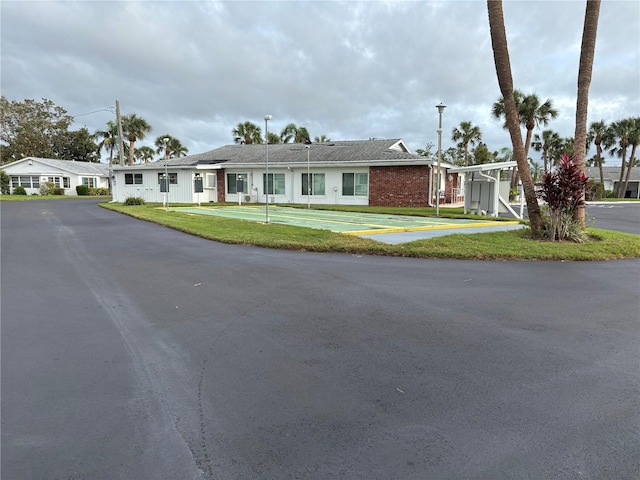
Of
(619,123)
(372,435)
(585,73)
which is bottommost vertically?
(372,435)

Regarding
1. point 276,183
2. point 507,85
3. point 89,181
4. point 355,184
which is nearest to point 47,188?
point 89,181

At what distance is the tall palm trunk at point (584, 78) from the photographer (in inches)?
416

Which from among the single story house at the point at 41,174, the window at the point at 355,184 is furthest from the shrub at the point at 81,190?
the window at the point at 355,184

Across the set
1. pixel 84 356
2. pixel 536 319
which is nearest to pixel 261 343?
pixel 84 356

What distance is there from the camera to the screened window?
2852 cm

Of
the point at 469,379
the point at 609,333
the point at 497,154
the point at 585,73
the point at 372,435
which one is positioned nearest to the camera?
the point at 372,435

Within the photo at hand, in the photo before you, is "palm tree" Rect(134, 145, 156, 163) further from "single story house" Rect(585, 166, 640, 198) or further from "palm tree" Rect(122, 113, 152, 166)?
"single story house" Rect(585, 166, 640, 198)

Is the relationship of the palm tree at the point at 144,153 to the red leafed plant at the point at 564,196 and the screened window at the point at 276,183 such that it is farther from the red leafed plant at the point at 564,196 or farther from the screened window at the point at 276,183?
the red leafed plant at the point at 564,196

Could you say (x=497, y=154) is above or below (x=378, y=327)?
above

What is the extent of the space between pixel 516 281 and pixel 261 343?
469 cm

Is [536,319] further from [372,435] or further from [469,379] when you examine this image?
[372,435]

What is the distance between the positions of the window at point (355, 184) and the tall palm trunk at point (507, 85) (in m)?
14.7

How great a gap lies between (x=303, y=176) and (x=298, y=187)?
81 cm

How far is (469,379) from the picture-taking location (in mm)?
3357
